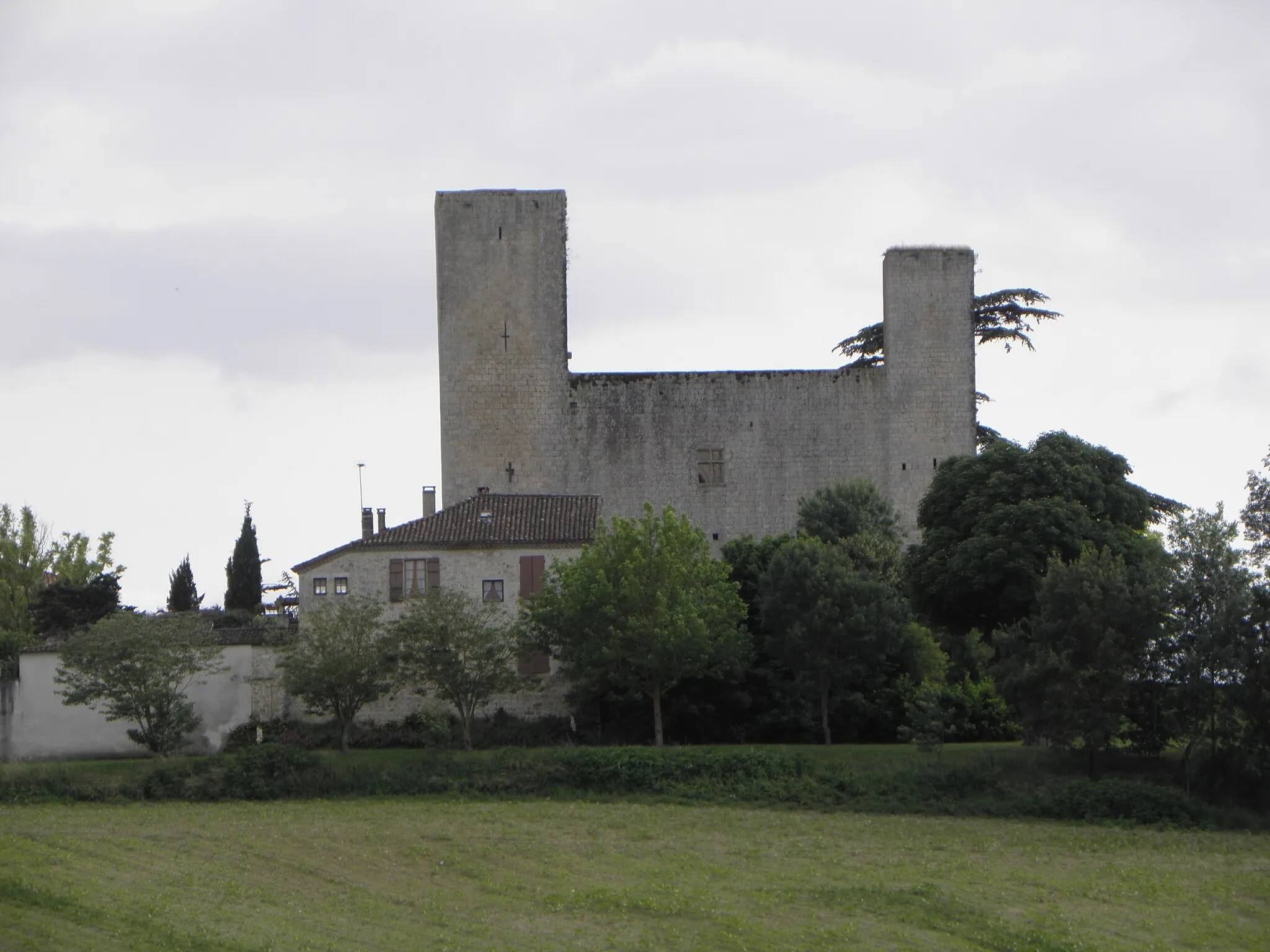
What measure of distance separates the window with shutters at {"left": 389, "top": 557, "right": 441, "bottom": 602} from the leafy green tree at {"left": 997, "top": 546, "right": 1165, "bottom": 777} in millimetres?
12751

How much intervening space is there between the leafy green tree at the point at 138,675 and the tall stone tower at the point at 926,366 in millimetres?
21703

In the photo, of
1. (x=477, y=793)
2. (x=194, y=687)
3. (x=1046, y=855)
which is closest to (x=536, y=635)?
(x=477, y=793)

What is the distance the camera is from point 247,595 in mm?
58156

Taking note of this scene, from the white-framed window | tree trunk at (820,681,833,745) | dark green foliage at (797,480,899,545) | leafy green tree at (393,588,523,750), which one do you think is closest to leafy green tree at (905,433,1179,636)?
tree trunk at (820,681,833,745)

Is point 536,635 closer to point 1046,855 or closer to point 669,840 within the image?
point 669,840

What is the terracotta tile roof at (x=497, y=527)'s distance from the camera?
128 feet

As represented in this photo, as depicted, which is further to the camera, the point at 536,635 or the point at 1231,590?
the point at 536,635

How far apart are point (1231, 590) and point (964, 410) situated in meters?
18.1

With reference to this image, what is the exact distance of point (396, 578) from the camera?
38688mm

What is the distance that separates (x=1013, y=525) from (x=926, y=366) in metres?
13.5

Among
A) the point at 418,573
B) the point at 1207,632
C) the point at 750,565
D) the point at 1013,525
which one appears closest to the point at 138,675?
the point at 418,573

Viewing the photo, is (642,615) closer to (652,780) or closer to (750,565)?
(652,780)

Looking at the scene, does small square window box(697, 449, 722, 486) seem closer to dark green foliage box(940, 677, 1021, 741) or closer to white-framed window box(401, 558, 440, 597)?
white-framed window box(401, 558, 440, 597)

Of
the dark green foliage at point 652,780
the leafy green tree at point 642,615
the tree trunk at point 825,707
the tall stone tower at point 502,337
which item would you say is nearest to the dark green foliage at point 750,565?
the leafy green tree at point 642,615
